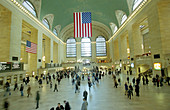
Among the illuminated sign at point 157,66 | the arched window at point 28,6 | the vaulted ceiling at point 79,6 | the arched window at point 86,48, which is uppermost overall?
the vaulted ceiling at point 79,6

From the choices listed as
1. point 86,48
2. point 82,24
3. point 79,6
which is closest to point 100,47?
point 86,48

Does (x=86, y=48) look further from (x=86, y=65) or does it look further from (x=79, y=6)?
(x=79, y=6)

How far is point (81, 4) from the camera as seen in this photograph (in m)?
24.3

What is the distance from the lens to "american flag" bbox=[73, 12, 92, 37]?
17000 millimetres

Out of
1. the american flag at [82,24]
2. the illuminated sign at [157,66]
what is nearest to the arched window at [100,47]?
the american flag at [82,24]

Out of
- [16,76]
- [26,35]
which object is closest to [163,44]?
[16,76]

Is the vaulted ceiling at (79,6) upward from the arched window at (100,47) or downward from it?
upward

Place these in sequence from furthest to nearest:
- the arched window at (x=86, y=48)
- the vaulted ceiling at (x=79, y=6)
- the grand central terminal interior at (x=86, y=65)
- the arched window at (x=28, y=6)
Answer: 1. the arched window at (x=86, y=48)
2. the vaulted ceiling at (x=79, y=6)
3. the arched window at (x=28, y=6)
4. the grand central terminal interior at (x=86, y=65)

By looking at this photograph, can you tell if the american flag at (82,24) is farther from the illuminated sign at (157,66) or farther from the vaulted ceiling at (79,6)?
the illuminated sign at (157,66)

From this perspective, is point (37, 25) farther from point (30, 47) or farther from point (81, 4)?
point (81, 4)

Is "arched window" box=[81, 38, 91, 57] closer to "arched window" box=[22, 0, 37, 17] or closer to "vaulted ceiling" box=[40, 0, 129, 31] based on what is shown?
"vaulted ceiling" box=[40, 0, 129, 31]

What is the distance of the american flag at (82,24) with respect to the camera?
1700 centimetres

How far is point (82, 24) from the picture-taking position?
1712cm

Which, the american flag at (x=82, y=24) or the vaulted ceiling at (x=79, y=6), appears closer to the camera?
the american flag at (x=82, y=24)
